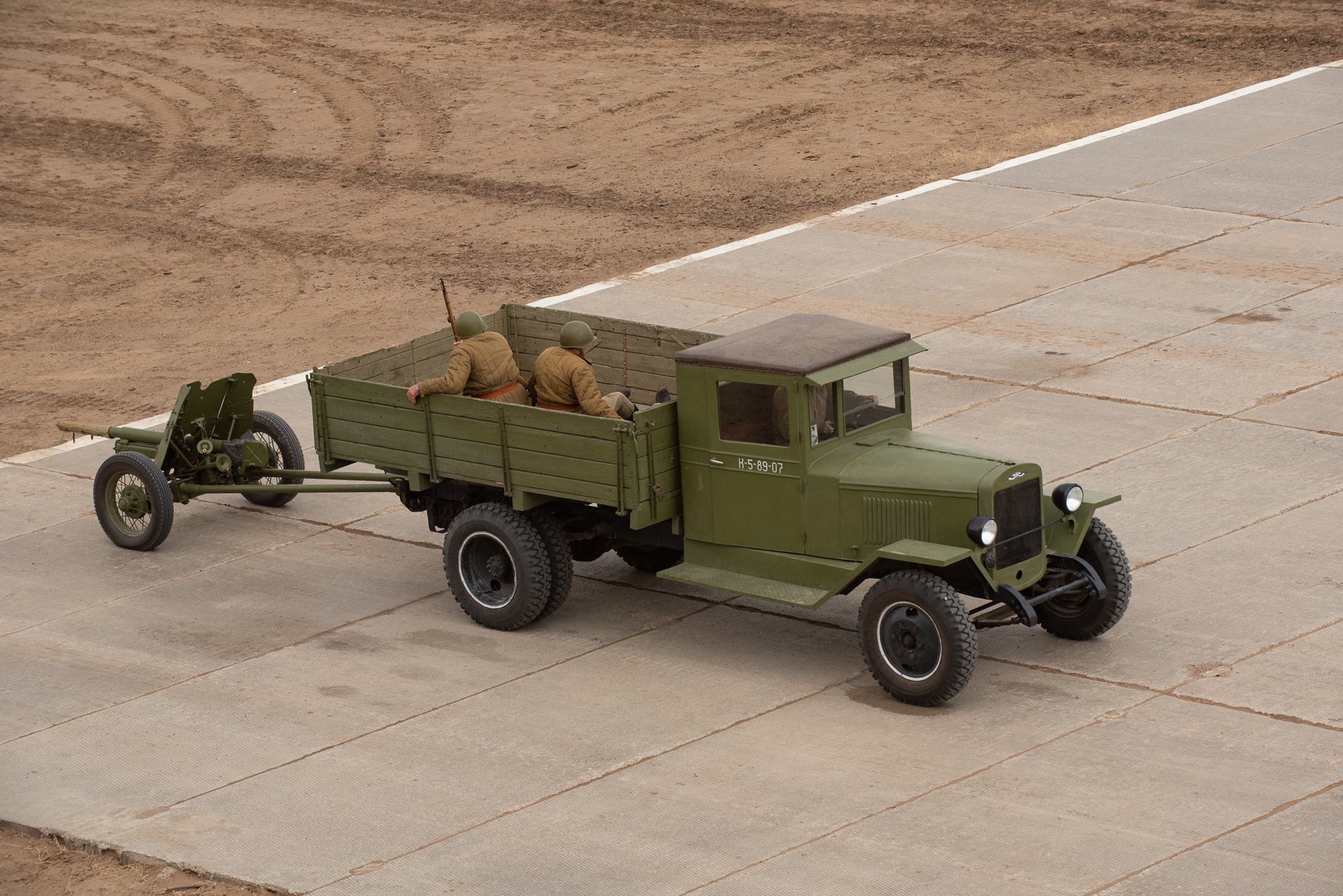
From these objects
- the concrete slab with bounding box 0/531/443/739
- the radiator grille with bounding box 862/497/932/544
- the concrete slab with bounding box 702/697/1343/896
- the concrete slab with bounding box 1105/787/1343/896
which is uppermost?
the radiator grille with bounding box 862/497/932/544

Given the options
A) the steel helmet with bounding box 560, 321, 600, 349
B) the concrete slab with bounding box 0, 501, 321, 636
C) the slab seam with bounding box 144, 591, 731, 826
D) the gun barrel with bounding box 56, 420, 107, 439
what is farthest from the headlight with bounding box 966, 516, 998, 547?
the gun barrel with bounding box 56, 420, 107, 439

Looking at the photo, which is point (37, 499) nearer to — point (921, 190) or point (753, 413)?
point (753, 413)

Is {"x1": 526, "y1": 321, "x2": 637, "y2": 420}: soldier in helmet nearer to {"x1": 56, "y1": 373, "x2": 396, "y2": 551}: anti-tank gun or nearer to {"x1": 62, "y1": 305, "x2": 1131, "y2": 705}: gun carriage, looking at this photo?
{"x1": 62, "y1": 305, "x2": 1131, "y2": 705}: gun carriage

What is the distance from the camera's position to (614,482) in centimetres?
1112

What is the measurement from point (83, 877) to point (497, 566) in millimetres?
3457

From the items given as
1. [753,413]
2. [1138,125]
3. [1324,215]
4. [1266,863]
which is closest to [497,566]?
[753,413]

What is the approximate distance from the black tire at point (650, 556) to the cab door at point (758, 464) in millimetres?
1461

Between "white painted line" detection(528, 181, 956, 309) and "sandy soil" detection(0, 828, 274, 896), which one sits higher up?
"white painted line" detection(528, 181, 956, 309)

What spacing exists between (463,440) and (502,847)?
3298 millimetres

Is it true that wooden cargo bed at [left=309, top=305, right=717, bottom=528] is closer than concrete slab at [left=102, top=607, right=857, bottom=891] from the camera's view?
No

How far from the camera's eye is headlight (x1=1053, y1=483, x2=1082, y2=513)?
10.8 metres

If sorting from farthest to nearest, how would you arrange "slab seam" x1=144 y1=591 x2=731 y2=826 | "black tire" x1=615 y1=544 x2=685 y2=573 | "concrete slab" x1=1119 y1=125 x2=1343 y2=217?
"concrete slab" x1=1119 y1=125 x2=1343 y2=217 → "black tire" x1=615 y1=544 x2=685 y2=573 → "slab seam" x1=144 y1=591 x2=731 y2=826

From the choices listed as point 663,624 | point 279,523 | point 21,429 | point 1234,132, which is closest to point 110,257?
point 21,429

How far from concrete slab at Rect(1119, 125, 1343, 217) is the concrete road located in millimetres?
4291
